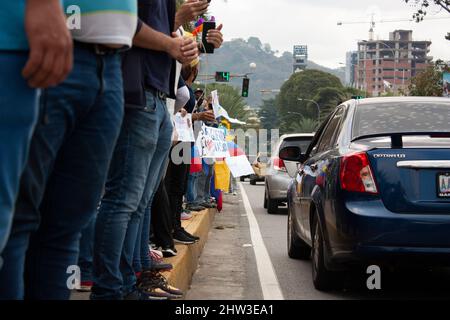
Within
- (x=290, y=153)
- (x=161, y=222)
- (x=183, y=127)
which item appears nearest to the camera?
(x=161, y=222)

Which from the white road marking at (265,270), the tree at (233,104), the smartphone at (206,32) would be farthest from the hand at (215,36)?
the tree at (233,104)

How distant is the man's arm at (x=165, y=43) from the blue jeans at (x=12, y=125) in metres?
1.89

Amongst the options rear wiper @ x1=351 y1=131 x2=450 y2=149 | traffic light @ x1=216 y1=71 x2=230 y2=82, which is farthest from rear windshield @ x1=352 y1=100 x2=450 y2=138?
traffic light @ x1=216 y1=71 x2=230 y2=82

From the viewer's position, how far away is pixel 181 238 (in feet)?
26.2

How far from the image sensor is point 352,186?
6.03 meters

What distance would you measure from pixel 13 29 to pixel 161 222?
15.3 ft

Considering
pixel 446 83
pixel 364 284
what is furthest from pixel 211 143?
pixel 446 83

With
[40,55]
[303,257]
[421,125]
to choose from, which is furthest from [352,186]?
[40,55]

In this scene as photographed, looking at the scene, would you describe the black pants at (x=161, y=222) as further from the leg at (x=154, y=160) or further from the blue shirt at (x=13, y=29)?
the blue shirt at (x=13, y=29)

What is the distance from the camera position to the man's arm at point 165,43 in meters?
4.11

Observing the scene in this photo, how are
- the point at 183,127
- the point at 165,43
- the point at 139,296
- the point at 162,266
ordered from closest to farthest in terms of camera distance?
the point at 165,43
the point at 139,296
the point at 162,266
the point at 183,127

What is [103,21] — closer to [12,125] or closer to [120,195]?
[12,125]

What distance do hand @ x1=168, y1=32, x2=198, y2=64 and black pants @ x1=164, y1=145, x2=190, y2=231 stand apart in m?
3.75
